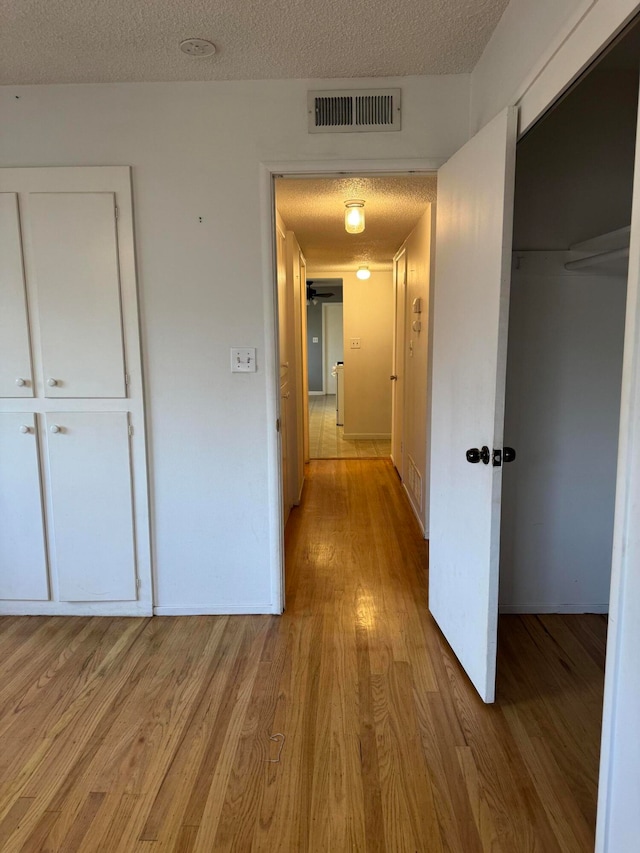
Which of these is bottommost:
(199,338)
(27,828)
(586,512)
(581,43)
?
(27,828)

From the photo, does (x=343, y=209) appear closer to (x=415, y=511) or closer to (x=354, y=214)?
(x=354, y=214)

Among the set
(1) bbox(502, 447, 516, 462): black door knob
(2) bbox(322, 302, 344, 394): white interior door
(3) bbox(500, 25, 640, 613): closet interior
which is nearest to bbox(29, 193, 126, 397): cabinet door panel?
(1) bbox(502, 447, 516, 462): black door knob

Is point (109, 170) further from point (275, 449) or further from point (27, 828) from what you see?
point (27, 828)

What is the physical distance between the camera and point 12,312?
2.38m

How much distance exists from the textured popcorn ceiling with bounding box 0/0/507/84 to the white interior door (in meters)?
9.53

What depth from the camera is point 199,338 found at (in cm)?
241

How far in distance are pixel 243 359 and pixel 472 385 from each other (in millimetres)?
1057

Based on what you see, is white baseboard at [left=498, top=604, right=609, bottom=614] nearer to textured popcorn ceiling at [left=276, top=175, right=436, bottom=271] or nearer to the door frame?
textured popcorn ceiling at [left=276, top=175, right=436, bottom=271]

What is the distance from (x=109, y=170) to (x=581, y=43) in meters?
1.88

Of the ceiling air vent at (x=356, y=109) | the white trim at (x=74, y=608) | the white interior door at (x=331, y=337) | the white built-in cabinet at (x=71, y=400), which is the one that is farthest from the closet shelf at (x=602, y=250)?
the white interior door at (x=331, y=337)

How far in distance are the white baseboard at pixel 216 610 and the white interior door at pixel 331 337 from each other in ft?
30.3

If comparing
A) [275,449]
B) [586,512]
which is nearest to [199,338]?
[275,449]

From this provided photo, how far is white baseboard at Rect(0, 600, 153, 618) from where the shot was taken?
101 inches

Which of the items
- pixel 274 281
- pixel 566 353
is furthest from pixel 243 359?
pixel 566 353
